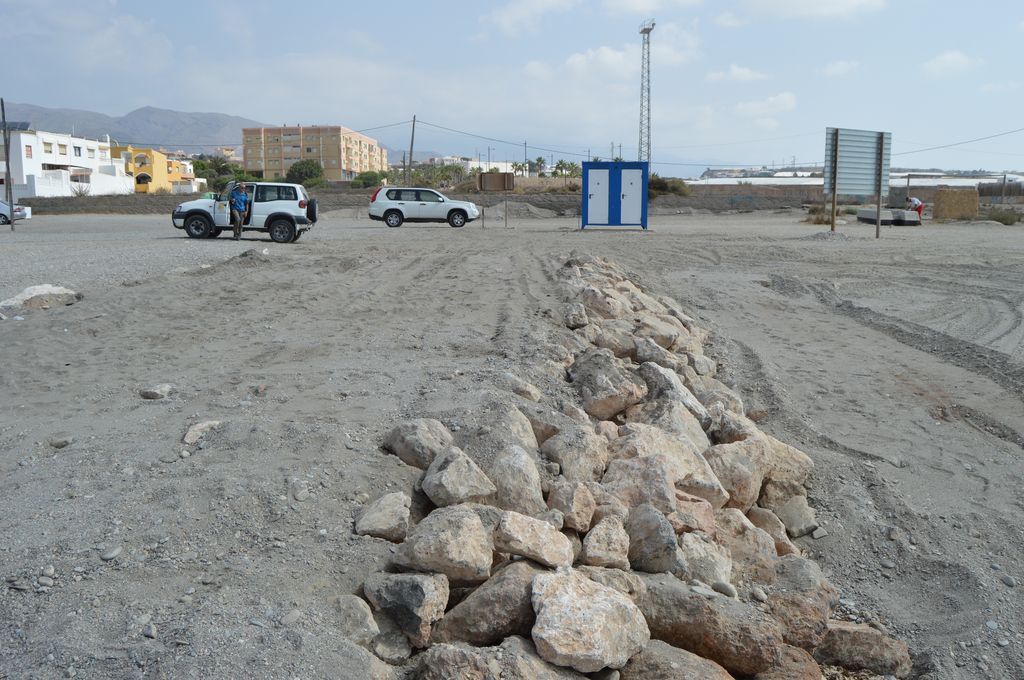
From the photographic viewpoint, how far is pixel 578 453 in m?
5.20

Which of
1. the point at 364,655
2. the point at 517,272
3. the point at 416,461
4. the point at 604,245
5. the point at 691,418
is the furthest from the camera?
the point at 604,245

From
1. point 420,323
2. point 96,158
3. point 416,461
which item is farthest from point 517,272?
point 96,158

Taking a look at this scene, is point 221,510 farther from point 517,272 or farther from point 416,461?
point 517,272

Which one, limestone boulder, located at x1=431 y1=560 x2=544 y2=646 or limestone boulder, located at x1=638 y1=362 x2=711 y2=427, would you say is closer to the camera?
limestone boulder, located at x1=431 y1=560 x2=544 y2=646

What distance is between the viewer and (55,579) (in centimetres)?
341

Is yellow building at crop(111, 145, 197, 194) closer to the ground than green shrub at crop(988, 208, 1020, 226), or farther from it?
farther from it

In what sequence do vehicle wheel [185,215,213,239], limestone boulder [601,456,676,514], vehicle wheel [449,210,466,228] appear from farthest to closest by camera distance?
vehicle wheel [449,210,466,228]
vehicle wheel [185,215,213,239]
limestone boulder [601,456,676,514]

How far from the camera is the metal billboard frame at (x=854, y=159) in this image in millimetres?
25984

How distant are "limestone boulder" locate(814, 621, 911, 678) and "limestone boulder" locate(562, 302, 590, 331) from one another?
4.95 metres

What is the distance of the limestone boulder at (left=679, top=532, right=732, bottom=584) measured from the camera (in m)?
4.36

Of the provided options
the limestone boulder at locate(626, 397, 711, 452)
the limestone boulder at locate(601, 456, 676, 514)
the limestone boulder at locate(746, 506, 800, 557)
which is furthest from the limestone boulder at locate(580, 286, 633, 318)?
the limestone boulder at locate(601, 456, 676, 514)

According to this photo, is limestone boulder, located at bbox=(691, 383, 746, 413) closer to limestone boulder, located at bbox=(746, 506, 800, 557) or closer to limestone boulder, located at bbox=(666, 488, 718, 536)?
limestone boulder, located at bbox=(746, 506, 800, 557)

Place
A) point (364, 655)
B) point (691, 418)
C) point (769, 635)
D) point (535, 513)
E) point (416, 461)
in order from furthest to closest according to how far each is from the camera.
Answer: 1. point (691, 418)
2. point (416, 461)
3. point (535, 513)
4. point (769, 635)
5. point (364, 655)

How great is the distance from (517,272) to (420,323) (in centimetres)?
437
